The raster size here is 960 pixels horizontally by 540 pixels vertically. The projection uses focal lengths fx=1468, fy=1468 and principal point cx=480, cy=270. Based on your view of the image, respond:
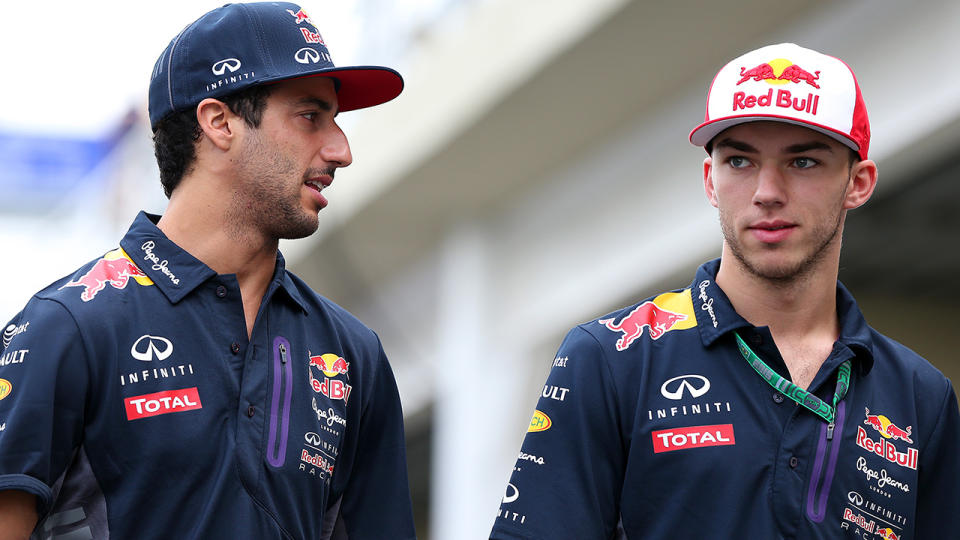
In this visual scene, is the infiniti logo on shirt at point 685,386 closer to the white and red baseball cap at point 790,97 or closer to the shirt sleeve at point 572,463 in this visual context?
the shirt sleeve at point 572,463

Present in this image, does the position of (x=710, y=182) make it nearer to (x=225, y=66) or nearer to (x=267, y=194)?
(x=267, y=194)

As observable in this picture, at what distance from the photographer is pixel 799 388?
3.79 m

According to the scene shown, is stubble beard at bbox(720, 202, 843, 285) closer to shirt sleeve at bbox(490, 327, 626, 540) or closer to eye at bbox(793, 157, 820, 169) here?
eye at bbox(793, 157, 820, 169)

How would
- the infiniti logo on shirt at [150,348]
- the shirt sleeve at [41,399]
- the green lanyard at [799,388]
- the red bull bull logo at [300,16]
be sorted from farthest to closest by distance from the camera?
the red bull bull logo at [300,16] < the green lanyard at [799,388] < the infiniti logo on shirt at [150,348] < the shirt sleeve at [41,399]

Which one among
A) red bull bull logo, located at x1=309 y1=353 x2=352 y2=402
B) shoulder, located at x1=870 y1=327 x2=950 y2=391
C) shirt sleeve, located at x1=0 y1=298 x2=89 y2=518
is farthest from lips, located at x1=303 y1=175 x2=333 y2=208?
shoulder, located at x1=870 y1=327 x2=950 y2=391

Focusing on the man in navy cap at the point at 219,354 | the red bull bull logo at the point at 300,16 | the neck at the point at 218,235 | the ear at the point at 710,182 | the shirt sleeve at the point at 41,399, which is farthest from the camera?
the red bull bull logo at the point at 300,16

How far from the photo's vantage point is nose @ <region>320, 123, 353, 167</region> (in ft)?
13.0

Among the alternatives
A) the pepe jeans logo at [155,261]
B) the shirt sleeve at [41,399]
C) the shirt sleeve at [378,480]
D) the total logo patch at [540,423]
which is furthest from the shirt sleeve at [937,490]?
the shirt sleeve at [41,399]

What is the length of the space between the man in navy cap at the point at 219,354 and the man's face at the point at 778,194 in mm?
1025

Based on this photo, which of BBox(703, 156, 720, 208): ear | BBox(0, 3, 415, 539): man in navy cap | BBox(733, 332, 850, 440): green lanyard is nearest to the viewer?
BBox(0, 3, 415, 539): man in navy cap

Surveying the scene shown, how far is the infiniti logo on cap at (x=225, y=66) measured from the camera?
154 inches

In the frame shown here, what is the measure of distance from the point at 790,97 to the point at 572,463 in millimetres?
1120

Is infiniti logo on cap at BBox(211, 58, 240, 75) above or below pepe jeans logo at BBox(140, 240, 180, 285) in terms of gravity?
above

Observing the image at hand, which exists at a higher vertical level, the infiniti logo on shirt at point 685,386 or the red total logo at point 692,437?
the infiniti logo on shirt at point 685,386
